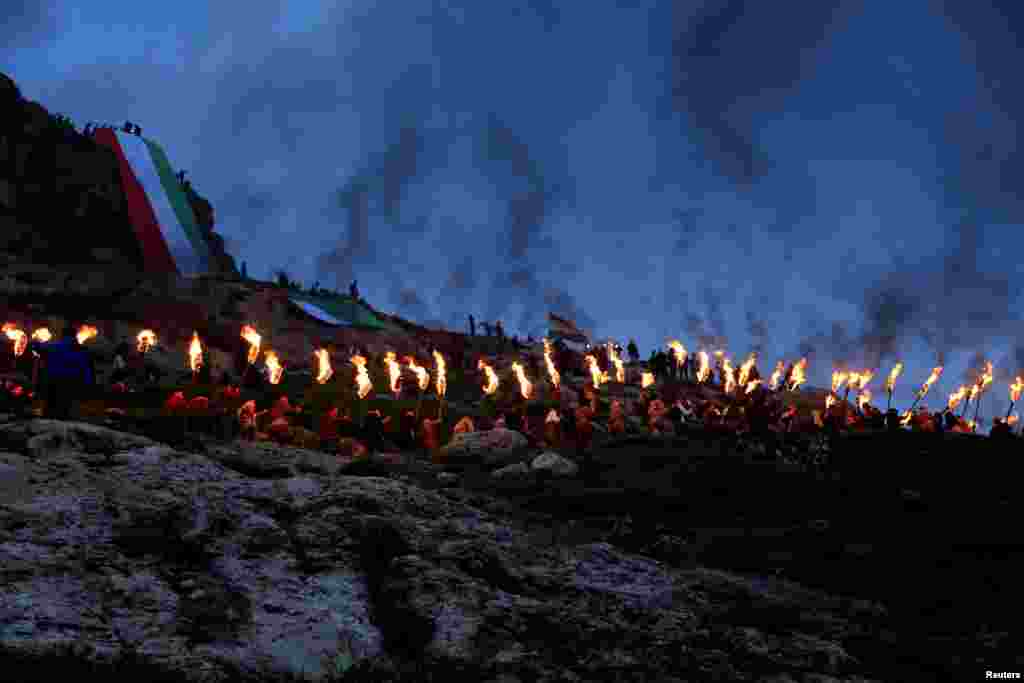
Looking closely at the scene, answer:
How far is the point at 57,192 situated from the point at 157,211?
26.8ft

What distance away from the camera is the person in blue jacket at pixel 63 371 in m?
14.6

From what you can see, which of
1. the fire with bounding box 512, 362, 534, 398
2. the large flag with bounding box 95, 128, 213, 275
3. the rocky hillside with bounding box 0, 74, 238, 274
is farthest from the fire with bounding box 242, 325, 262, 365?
the large flag with bounding box 95, 128, 213, 275

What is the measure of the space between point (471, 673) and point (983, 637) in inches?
223

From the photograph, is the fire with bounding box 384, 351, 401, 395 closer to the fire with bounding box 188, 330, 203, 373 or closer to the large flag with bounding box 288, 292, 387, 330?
the fire with bounding box 188, 330, 203, 373

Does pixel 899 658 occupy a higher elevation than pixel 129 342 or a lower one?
lower

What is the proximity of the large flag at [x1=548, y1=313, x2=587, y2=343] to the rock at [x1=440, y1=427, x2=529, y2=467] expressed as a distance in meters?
36.0

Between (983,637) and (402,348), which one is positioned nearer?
(983,637)

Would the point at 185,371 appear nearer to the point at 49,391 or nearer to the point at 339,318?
the point at 339,318

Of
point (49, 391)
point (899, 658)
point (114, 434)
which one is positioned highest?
point (49, 391)

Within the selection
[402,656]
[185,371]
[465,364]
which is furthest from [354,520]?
[465,364]

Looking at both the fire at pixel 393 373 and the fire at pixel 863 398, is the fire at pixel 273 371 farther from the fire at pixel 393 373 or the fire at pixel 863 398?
the fire at pixel 863 398

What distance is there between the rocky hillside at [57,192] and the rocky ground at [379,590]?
63.5 metres

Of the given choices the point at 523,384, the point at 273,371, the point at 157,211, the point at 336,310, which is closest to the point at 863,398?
the point at 523,384

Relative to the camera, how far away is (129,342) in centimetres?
4569
